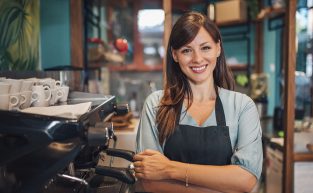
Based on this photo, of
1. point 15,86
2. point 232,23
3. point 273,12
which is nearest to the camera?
point 15,86

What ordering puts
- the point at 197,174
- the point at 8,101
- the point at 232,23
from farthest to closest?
the point at 232,23, the point at 197,174, the point at 8,101

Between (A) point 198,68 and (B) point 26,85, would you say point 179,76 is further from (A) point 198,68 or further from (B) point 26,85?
(B) point 26,85

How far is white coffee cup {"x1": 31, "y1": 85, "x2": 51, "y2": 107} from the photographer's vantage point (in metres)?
1.09

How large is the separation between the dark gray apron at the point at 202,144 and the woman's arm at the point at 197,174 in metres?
0.09

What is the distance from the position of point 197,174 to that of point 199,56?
0.47 metres

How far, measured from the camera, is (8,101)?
89 cm

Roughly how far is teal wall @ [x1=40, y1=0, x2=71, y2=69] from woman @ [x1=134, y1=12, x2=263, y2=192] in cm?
154

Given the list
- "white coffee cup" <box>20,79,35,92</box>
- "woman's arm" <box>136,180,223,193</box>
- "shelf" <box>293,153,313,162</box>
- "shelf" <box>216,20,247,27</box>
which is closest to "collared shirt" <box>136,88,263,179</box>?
"woman's arm" <box>136,180,223,193</box>

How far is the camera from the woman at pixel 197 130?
3.94 ft

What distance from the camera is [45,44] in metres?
2.66

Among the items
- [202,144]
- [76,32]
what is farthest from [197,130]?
[76,32]

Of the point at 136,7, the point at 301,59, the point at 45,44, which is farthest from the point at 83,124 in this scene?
the point at 136,7

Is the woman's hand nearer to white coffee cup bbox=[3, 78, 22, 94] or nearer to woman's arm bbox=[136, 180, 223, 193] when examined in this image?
woman's arm bbox=[136, 180, 223, 193]

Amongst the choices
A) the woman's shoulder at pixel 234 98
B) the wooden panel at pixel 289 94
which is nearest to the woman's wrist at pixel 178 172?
the woman's shoulder at pixel 234 98
